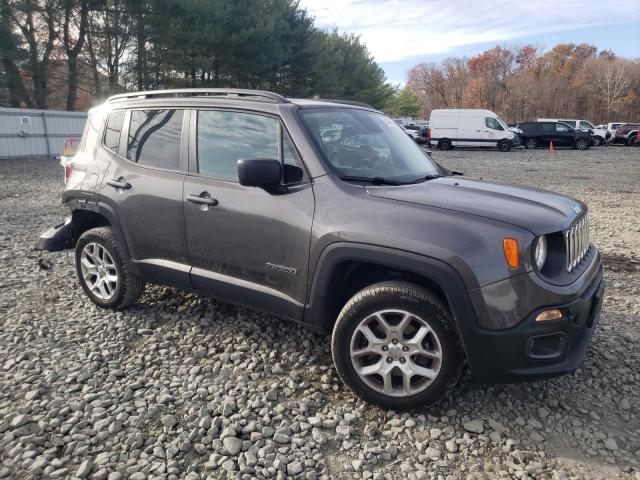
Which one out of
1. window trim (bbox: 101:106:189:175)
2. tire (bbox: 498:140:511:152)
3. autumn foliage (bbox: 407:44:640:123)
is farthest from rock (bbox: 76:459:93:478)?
autumn foliage (bbox: 407:44:640:123)

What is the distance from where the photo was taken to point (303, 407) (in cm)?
312

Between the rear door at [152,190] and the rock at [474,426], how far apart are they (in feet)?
7.32

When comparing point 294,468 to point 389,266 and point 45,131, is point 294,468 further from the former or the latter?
point 45,131

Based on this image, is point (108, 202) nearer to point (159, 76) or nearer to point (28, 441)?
point (28, 441)

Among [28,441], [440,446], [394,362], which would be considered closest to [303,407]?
[394,362]

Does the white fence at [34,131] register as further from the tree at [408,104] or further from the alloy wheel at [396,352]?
the tree at [408,104]

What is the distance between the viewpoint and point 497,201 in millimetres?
3076

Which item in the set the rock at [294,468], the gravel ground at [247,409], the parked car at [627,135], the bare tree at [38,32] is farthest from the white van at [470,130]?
the rock at [294,468]

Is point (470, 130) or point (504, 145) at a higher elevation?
point (470, 130)

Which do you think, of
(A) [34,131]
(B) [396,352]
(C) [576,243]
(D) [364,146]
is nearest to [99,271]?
(D) [364,146]

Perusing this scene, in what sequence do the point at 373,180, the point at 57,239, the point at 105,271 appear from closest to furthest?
the point at 373,180
the point at 105,271
the point at 57,239

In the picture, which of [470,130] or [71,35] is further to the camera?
[470,130]

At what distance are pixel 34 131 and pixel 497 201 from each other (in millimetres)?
21037

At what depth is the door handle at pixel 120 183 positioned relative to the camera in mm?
4100
